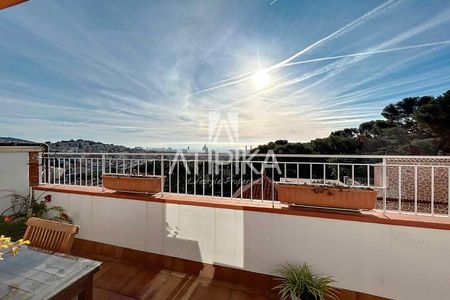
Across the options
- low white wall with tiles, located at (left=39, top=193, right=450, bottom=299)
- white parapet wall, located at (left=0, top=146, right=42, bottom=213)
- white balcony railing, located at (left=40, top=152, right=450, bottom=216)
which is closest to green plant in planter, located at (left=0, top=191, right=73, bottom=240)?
white parapet wall, located at (left=0, top=146, right=42, bottom=213)

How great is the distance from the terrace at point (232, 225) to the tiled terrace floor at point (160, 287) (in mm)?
11

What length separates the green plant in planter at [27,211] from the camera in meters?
3.18

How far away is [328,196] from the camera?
2182 millimetres

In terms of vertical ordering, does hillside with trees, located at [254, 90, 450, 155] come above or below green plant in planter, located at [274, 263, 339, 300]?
above

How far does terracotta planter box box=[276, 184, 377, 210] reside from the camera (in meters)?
2.07

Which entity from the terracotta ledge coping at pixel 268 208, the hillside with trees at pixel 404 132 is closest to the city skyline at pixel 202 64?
the hillside with trees at pixel 404 132

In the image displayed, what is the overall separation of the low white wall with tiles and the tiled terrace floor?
0.71 feet

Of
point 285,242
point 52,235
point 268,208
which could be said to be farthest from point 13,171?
point 285,242

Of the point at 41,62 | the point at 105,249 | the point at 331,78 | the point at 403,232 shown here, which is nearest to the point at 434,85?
the point at 331,78

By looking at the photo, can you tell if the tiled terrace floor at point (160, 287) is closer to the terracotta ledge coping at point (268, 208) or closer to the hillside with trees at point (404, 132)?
the terracotta ledge coping at point (268, 208)

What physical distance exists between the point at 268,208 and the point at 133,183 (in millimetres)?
1785

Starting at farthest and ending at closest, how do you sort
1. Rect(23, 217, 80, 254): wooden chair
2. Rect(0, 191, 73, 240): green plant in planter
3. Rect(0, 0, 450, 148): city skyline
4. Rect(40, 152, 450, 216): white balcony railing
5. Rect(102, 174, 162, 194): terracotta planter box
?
Rect(0, 0, 450, 148): city skyline → Rect(0, 191, 73, 240): green plant in planter → Rect(102, 174, 162, 194): terracotta planter box → Rect(40, 152, 450, 216): white balcony railing → Rect(23, 217, 80, 254): wooden chair

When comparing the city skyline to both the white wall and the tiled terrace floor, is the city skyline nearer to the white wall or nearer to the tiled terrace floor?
the white wall

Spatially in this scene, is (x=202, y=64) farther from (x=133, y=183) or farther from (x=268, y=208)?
(x=268, y=208)
